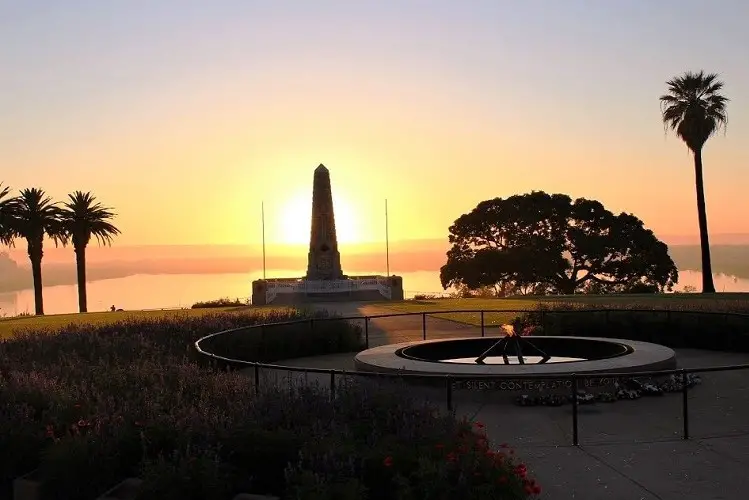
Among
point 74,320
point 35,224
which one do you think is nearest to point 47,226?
point 35,224

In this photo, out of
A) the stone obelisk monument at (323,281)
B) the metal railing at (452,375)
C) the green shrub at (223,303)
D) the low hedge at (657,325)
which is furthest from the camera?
the stone obelisk monument at (323,281)

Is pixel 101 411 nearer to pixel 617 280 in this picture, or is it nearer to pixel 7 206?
pixel 7 206

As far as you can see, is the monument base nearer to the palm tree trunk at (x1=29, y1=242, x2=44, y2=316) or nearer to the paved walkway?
the palm tree trunk at (x1=29, y1=242, x2=44, y2=316)

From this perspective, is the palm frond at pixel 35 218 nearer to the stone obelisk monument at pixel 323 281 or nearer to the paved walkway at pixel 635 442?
the stone obelisk monument at pixel 323 281

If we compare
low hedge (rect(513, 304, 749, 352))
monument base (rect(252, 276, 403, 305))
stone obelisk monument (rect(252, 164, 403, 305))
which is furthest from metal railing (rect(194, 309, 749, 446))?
stone obelisk monument (rect(252, 164, 403, 305))

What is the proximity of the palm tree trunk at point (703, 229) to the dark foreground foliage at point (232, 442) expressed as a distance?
41.2 meters

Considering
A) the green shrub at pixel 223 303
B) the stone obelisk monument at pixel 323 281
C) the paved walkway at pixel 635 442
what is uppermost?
the stone obelisk monument at pixel 323 281

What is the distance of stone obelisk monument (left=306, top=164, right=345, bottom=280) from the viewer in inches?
2014

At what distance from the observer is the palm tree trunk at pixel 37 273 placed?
48.2m

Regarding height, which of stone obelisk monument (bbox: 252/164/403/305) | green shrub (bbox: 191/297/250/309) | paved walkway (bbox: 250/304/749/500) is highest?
stone obelisk monument (bbox: 252/164/403/305)

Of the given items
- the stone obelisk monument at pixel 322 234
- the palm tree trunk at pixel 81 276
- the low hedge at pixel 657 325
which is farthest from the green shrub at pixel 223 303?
the low hedge at pixel 657 325

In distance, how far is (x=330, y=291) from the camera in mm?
46062

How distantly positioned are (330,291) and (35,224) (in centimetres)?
2136

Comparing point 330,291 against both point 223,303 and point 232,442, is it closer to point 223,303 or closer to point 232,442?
point 223,303
